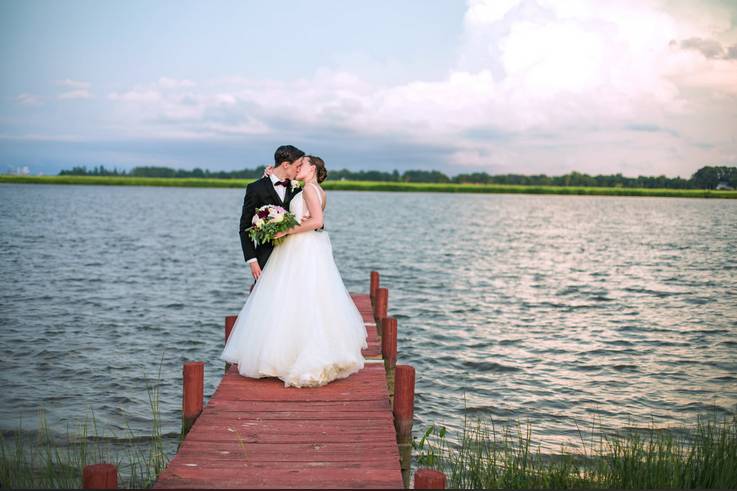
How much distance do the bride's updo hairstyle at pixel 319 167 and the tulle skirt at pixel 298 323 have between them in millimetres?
721

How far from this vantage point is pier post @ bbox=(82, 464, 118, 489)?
4.38 m

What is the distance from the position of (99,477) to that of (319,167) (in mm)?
4935

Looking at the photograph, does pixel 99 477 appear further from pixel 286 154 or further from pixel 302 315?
pixel 286 154

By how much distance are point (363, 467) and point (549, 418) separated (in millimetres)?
6644

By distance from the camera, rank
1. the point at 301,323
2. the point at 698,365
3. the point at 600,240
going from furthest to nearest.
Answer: the point at 600,240, the point at 698,365, the point at 301,323

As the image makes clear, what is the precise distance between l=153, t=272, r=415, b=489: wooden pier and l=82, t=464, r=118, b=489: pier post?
96 centimetres

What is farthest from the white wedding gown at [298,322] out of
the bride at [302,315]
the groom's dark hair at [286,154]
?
the groom's dark hair at [286,154]

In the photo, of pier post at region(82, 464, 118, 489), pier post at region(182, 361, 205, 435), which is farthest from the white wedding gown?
pier post at region(82, 464, 118, 489)

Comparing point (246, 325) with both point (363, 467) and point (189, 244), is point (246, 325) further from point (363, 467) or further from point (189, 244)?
point (189, 244)

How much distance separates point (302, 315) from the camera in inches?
323

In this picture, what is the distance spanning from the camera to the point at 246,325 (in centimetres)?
846

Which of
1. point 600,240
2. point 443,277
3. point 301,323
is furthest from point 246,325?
point 600,240

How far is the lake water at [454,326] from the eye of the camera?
12.3m

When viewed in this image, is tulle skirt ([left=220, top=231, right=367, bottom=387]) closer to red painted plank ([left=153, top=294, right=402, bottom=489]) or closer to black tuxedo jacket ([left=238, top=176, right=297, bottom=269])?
red painted plank ([left=153, top=294, right=402, bottom=489])
